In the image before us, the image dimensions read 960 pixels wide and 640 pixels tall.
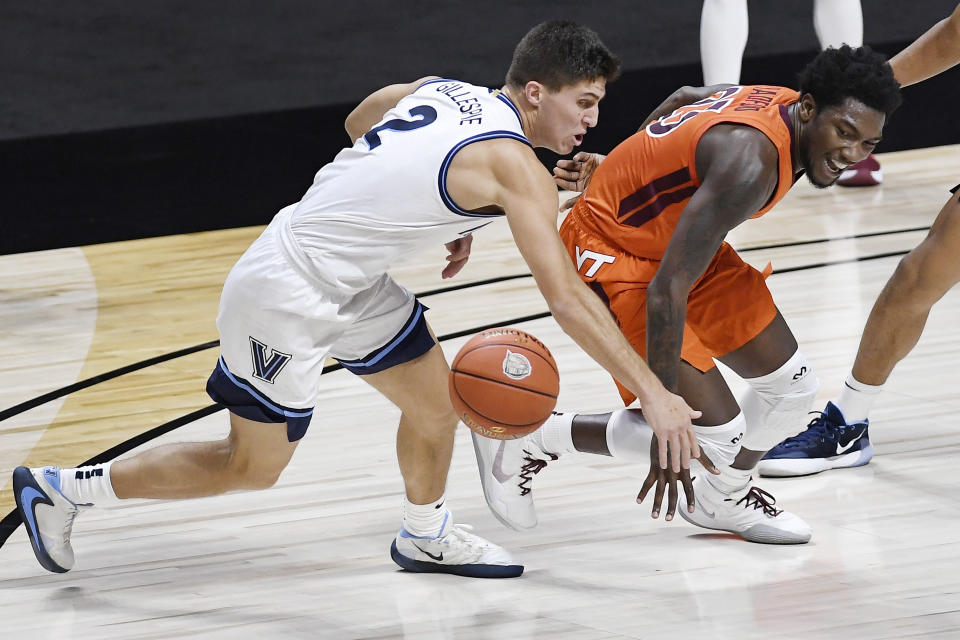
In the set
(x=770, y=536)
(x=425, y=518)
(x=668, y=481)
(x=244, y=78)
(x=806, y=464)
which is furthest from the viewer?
(x=244, y=78)

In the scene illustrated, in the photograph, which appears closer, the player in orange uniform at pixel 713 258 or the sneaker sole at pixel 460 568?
the player in orange uniform at pixel 713 258

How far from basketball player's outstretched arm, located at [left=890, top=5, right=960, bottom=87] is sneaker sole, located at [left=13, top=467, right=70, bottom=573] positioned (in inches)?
108

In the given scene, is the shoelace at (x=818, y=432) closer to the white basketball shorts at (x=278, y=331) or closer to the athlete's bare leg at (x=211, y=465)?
the white basketball shorts at (x=278, y=331)

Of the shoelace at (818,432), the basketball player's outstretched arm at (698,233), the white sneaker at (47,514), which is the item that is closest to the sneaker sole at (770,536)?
the shoelace at (818,432)

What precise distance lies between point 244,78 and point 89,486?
6.25 metres

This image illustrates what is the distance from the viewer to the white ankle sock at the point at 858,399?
4109 millimetres

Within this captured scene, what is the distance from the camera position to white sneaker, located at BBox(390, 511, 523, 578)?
11.3 feet

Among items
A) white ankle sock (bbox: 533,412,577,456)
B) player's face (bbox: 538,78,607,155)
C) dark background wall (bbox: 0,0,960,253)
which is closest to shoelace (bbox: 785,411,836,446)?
white ankle sock (bbox: 533,412,577,456)

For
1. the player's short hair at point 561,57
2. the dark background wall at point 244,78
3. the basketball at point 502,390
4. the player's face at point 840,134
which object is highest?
the player's short hair at point 561,57

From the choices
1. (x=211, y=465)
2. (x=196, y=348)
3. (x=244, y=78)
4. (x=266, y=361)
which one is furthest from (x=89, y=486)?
(x=244, y=78)

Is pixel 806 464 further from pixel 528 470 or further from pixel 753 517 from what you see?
pixel 528 470

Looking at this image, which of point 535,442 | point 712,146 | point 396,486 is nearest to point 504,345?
point 535,442

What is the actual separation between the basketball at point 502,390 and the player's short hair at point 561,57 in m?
0.67

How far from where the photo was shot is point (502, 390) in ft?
10.6
